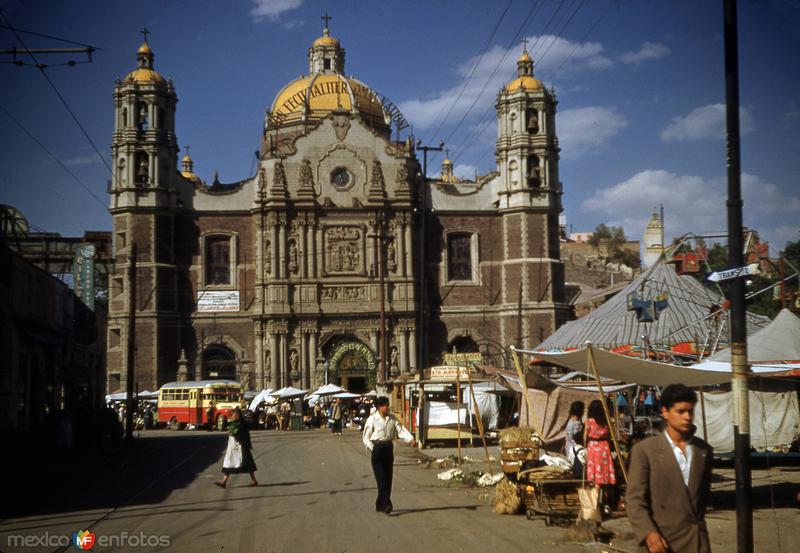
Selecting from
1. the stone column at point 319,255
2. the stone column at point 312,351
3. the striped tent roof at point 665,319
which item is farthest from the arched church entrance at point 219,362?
the striped tent roof at point 665,319

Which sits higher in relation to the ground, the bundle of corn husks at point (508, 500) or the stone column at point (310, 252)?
the stone column at point (310, 252)

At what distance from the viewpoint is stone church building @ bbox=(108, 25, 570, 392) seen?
47844 mm

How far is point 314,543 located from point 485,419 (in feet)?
66.3

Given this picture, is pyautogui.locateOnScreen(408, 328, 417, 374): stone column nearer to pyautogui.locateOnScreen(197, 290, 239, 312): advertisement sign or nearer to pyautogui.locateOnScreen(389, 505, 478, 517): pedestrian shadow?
pyautogui.locateOnScreen(197, 290, 239, 312): advertisement sign

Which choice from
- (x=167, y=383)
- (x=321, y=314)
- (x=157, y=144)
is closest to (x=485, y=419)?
(x=321, y=314)

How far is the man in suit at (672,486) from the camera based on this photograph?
18.9ft

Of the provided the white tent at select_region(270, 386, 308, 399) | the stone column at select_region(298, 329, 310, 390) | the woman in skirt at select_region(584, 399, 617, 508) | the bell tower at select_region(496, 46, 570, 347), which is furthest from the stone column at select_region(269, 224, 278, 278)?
the woman in skirt at select_region(584, 399, 617, 508)

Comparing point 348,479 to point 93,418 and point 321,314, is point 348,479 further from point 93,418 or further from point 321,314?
point 321,314

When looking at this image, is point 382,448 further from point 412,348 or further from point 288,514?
point 412,348

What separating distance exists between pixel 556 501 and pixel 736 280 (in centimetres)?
430

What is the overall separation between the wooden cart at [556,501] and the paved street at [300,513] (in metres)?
0.20

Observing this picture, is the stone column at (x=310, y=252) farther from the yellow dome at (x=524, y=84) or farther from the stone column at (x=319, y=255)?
the yellow dome at (x=524, y=84)

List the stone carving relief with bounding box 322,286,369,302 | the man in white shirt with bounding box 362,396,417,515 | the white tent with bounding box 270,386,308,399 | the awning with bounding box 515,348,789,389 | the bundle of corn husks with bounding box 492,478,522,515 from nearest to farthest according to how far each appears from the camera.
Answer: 1. the bundle of corn husks with bounding box 492,478,522,515
2. the man in white shirt with bounding box 362,396,417,515
3. the awning with bounding box 515,348,789,389
4. the white tent with bounding box 270,386,308,399
5. the stone carving relief with bounding box 322,286,369,302

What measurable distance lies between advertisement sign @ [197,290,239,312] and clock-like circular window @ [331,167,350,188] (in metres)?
7.87
